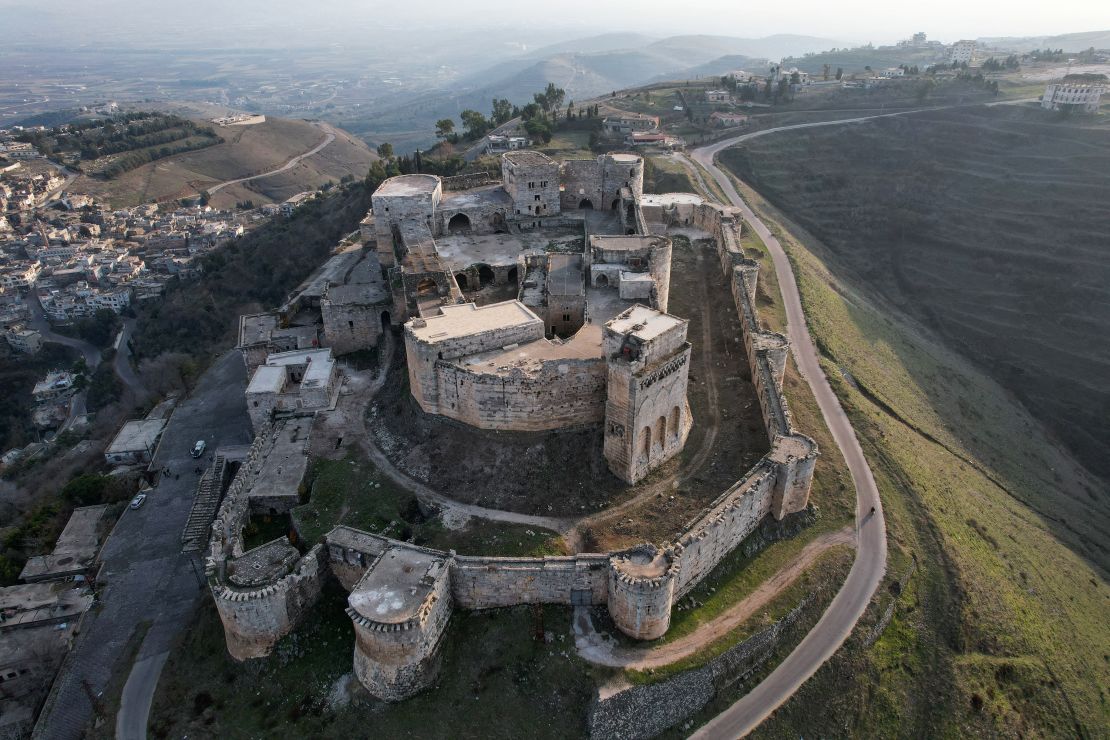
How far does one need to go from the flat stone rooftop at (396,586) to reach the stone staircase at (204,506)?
1520 cm

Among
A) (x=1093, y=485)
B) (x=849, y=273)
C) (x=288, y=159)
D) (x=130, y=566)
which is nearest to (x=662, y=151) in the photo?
(x=849, y=273)

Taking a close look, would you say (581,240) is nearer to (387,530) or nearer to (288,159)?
(387,530)

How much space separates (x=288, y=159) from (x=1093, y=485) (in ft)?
504

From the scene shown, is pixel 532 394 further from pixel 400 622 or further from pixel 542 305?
pixel 400 622

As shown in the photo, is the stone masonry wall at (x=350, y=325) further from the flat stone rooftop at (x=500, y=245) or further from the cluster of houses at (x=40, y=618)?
the cluster of houses at (x=40, y=618)

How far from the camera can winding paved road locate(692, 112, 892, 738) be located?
24.1 m

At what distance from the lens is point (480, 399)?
3148 cm

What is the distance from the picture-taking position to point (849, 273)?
70562mm

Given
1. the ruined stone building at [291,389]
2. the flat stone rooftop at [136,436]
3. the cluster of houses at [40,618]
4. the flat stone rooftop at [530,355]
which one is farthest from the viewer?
the flat stone rooftop at [136,436]

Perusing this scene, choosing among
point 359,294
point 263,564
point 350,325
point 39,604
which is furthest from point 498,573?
point 39,604

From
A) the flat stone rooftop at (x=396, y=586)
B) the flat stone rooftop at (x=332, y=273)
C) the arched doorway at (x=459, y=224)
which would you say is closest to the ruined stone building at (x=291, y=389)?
the flat stone rooftop at (x=332, y=273)

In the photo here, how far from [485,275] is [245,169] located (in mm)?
116820

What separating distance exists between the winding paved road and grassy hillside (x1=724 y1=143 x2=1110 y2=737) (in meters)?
0.49

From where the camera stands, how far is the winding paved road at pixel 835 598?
79.2ft
